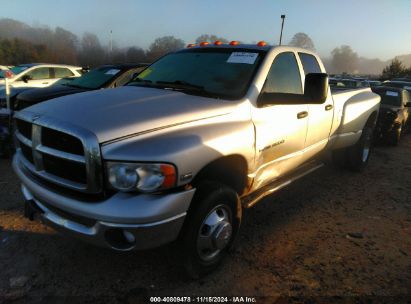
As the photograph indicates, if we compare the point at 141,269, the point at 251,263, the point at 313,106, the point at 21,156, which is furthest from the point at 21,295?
the point at 313,106

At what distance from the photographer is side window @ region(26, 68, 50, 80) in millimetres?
11555

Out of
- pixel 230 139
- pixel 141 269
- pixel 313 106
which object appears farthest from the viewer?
pixel 313 106

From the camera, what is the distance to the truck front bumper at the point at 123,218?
2.26 m

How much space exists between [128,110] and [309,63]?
259 cm

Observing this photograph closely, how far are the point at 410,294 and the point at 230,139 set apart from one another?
6.42 feet

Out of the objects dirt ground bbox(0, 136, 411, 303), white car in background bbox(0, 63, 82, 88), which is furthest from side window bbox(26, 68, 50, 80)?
dirt ground bbox(0, 136, 411, 303)

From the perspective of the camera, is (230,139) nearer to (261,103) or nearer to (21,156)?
(261,103)

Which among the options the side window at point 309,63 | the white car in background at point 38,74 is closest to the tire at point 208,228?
the side window at point 309,63

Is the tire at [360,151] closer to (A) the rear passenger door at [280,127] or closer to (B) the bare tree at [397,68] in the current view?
(A) the rear passenger door at [280,127]

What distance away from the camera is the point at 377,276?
3131 mm

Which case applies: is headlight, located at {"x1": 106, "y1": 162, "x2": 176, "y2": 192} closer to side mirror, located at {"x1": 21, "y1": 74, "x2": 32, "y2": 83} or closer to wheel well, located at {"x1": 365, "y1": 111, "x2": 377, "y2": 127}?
wheel well, located at {"x1": 365, "y1": 111, "x2": 377, "y2": 127}

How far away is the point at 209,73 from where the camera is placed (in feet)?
11.5

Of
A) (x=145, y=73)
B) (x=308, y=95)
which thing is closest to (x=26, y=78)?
(x=145, y=73)

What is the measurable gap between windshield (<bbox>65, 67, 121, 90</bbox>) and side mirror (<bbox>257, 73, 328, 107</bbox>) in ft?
15.2
